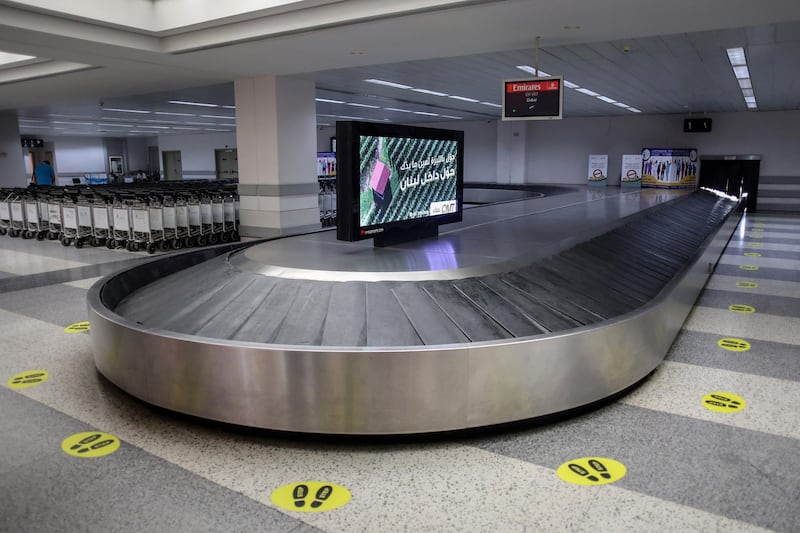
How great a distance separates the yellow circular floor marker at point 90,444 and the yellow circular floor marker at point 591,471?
2674mm

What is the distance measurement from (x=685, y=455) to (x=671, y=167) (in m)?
21.0

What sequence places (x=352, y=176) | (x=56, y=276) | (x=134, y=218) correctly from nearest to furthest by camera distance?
(x=352, y=176) < (x=56, y=276) < (x=134, y=218)

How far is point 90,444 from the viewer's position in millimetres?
3551

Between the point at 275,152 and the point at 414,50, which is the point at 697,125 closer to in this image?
the point at 414,50

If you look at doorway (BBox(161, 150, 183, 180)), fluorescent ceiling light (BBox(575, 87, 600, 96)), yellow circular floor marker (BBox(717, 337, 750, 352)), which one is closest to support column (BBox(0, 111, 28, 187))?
doorway (BBox(161, 150, 183, 180))

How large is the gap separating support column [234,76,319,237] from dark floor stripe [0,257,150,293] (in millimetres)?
3464

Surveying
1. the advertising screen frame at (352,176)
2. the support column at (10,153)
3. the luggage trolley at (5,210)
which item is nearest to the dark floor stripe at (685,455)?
the advertising screen frame at (352,176)

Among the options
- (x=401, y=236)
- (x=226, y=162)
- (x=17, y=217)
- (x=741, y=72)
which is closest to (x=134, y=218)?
(x=17, y=217)

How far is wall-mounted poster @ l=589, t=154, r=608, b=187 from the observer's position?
78.4 ft

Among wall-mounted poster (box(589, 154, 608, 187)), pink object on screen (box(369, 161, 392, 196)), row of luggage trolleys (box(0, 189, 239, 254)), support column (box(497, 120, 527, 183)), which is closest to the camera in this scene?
pink object on screen (box(369, 161, 392, 196))

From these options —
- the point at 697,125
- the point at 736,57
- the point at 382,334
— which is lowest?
the point at 382,334

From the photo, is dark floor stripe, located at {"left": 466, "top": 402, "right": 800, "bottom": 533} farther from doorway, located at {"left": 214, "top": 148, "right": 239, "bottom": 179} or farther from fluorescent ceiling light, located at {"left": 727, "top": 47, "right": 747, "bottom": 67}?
doorway, located at {"left": 214, "top": 148, "right": 239, "bottom": 179}

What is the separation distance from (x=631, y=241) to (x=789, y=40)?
178 inches

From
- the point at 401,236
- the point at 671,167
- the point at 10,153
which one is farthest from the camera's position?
the point at 671,167
